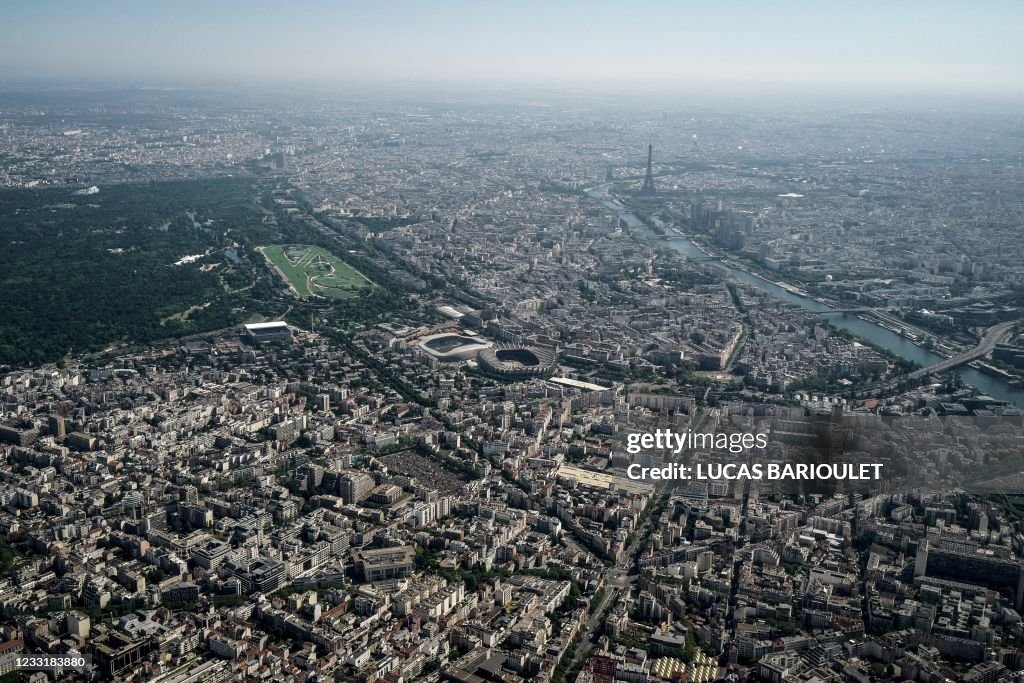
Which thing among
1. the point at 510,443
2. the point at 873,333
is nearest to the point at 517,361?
the point at 510,443

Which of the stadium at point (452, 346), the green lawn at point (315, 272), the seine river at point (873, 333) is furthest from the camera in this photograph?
the green lawn at point (315, 272)

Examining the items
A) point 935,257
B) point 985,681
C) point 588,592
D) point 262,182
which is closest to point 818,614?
point 985,681

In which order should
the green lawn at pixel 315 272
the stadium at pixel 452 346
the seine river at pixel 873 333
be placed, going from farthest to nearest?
1. the green lawn at pixel 315 272
2. the stadium at pixel 452 346
3. the seine river at pixel 873 333

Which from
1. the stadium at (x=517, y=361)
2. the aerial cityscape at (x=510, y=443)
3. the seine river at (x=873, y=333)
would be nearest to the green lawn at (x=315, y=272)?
the aerial cityscape at (x=510, y=443)

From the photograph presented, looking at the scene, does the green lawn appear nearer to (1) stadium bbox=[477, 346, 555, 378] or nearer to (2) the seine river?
(1) stadium bbox=[477, 346, 555, 378]

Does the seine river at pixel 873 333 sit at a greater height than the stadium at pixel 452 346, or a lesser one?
greater

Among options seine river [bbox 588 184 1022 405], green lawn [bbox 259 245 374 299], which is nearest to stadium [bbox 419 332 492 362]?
green lawn [bbox 259 245 374 299]

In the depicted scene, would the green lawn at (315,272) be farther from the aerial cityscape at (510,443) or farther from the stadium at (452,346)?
the stadium at (452,346)
